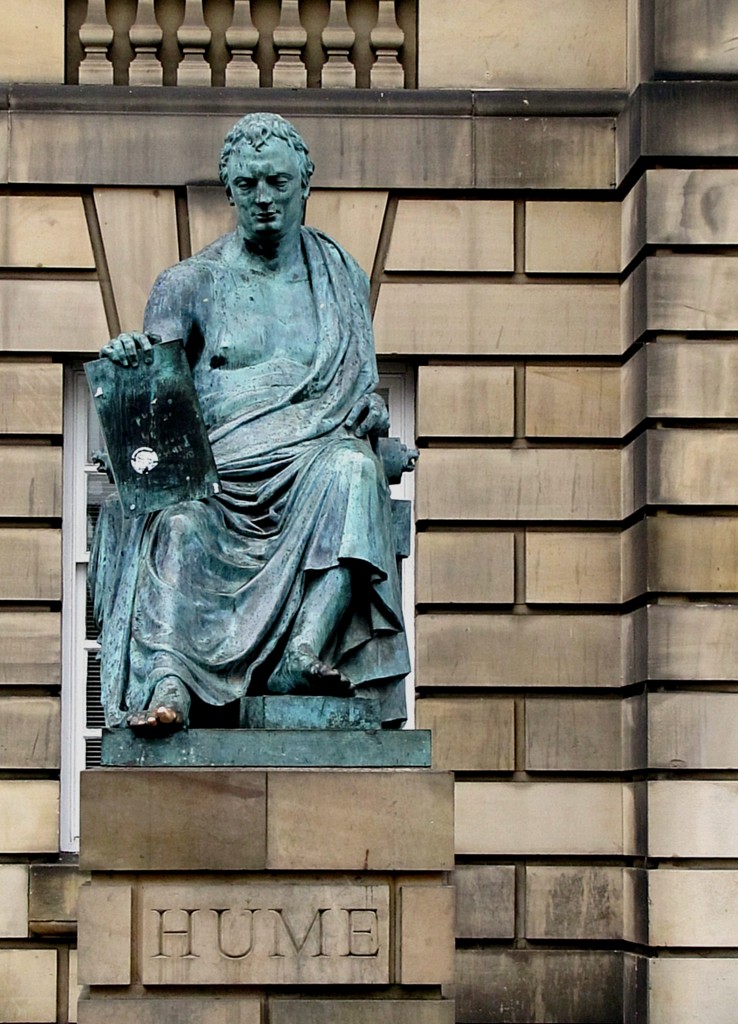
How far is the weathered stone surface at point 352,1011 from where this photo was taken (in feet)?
33.3

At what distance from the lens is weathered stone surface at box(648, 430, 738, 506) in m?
15.3

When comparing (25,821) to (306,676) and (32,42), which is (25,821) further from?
(306,676)

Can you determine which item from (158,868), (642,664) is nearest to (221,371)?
(158,868)

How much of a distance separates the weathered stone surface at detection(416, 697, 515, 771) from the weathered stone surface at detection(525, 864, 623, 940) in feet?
2.13

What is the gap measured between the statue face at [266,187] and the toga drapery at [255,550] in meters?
0.44

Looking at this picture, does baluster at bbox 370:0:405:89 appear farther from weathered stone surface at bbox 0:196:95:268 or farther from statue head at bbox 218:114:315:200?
statue head at bbox 218:114:315:200

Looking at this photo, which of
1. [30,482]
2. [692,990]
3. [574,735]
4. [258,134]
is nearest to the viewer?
[258,134]

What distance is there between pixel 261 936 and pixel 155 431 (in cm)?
205

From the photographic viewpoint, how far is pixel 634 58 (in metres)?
16.0

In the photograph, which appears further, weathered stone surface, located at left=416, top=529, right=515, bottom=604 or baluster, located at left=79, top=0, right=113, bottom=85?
baluster, located at left=79, top=0, right=113, bottom=85

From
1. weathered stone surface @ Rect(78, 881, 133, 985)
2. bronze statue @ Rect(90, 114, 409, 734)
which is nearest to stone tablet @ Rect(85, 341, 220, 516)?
bronze statue @ Rect(90, 114, 409, 734)

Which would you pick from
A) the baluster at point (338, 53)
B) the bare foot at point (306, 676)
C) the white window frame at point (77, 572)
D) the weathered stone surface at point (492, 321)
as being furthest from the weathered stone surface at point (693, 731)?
the bare foot at point (306, 676)

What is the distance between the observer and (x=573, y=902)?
15.6 m

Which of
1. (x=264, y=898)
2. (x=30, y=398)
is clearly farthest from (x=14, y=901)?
(x=264, y=898)
